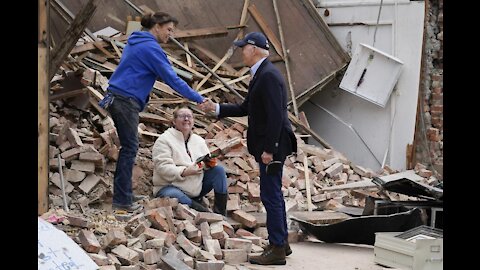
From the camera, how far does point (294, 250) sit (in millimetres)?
7238

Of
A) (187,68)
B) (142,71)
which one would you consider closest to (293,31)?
(187,68)

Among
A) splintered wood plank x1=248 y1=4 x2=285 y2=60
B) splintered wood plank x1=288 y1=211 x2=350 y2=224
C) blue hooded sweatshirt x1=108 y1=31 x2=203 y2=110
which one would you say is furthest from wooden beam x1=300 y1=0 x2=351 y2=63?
blue hooded sweatshirt x1=108 y1=31 x2=203 y2=110

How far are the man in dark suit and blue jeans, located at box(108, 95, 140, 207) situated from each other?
1218 mm

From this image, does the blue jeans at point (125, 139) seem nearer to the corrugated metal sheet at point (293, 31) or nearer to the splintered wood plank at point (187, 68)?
the splintered wood plank at point (187, 68)

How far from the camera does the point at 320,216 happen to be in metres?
7.98

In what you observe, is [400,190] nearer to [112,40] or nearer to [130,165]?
[130,165]

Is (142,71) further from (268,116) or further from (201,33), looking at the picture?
(201,33)

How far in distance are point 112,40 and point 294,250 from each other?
206 inches

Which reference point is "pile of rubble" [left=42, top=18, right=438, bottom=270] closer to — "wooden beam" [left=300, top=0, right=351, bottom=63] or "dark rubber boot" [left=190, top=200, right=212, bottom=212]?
"dark rubber boot" [left=190, top=200, right=212, bottom=212]

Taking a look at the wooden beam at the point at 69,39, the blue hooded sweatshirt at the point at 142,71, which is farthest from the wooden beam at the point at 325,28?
the wooden beam at the point at 69,39

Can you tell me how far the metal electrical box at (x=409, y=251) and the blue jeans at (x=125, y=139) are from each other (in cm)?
241

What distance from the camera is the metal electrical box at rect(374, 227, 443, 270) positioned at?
6.33 m
